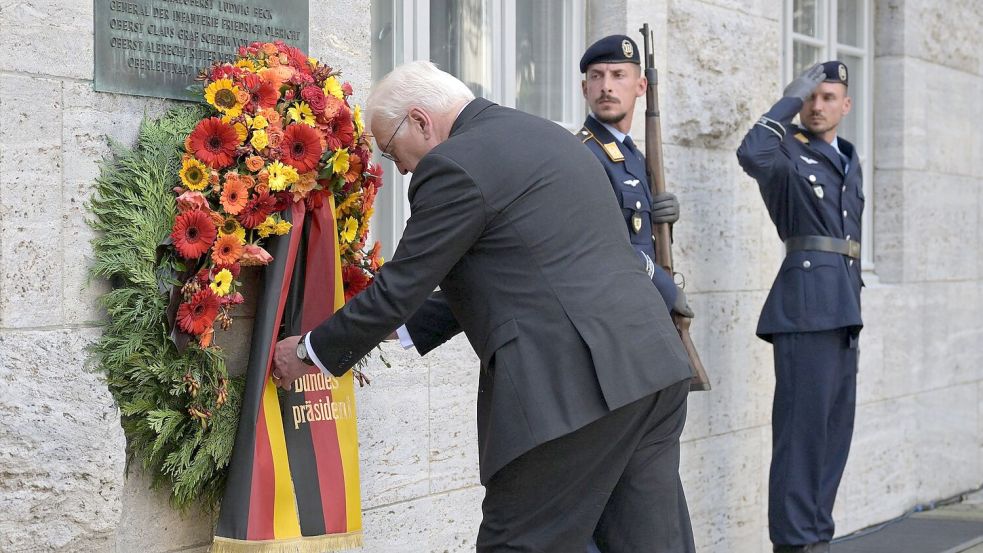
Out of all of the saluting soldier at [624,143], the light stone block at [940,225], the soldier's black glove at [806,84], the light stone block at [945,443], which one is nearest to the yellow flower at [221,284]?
the saluting soldier at [624,143]

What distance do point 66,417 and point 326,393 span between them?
31.8 inches

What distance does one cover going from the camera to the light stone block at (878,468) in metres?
6.82

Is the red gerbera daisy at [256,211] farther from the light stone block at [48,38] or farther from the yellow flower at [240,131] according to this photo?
the light stone block at [48,38]

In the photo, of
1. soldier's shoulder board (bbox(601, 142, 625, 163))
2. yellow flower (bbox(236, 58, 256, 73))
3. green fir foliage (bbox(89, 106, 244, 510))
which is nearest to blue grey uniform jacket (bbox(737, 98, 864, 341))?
soldier's shoulder board (bbox(601, 142, 625, 163))

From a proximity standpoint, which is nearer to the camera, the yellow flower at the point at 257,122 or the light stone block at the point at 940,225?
the yellow flower at the point at 257,122

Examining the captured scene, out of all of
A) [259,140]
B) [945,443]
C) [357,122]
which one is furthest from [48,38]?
[945,443]

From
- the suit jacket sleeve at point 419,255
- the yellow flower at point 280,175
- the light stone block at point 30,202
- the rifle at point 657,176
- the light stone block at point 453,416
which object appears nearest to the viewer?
the suit jacket sleeve at point 419,255

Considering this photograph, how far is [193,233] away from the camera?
3494 mm

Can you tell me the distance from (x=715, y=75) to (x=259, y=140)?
115 inches

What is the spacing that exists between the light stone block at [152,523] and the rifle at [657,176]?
1.96 metres

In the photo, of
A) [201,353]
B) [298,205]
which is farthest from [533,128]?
[201,353]

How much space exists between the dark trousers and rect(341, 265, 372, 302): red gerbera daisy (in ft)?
7.46

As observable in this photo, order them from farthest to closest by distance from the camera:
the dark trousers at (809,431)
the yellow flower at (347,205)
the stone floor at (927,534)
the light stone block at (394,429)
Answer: the stone floor at (927,534) < the dark trousers at (809,431) < the light stone block at (394,429) < the yellow flower at (347,205)

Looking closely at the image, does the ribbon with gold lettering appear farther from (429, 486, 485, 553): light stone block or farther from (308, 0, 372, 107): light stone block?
(429, 486, 485, 553): light stone block
